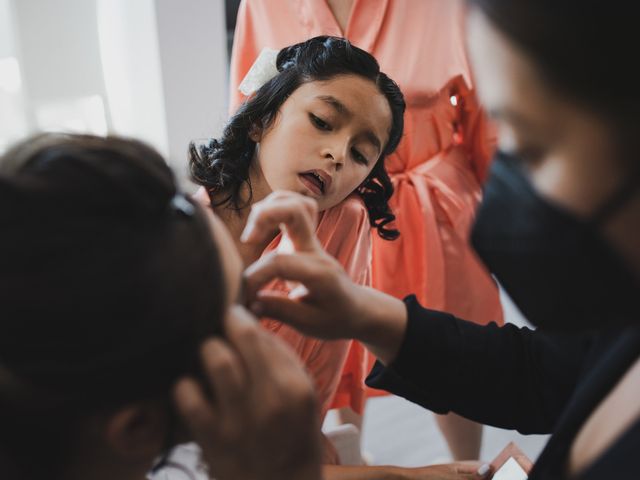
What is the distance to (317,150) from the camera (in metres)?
0.99

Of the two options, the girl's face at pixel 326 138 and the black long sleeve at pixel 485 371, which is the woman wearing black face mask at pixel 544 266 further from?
the girl's face at pixel 326 138

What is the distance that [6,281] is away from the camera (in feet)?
1.37

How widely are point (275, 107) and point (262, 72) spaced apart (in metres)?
0.10

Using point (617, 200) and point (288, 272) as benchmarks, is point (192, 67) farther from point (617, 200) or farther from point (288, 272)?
point (617, 200)

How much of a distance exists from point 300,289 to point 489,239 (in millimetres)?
243

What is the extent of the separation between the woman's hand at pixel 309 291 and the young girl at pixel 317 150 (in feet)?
1.02

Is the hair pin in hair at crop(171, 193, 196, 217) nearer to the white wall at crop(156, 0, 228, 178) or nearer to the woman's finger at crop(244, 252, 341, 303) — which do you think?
the woman's finger at crop(244, 252, 341, 303)

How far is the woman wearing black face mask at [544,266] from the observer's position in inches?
15.6

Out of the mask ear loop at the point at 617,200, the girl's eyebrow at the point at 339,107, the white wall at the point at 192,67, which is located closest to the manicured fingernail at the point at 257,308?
the mask ear loop at the point at 617,200

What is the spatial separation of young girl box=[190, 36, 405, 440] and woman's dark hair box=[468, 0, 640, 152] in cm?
59

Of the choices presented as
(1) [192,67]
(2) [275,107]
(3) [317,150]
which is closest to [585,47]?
(3) [317,150]

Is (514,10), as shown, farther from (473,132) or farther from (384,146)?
(473,132)

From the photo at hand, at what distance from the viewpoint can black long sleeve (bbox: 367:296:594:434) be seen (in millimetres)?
730

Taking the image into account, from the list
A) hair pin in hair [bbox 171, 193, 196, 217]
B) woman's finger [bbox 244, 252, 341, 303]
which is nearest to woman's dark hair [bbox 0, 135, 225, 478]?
hair pin in hair [bbox 171, 193, 196, 217]
